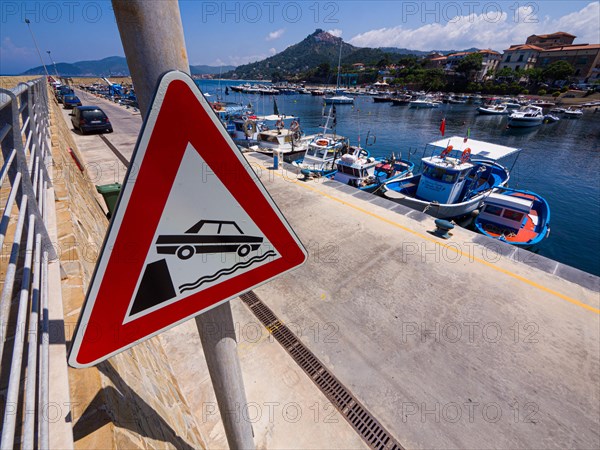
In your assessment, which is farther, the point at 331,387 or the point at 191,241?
the point at 331,387

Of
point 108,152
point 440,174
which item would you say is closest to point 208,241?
point 440,174

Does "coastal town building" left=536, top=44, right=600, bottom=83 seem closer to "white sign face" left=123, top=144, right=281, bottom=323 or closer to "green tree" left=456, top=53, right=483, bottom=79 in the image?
"green tree" left=456, top=53, right=483, bottom=79

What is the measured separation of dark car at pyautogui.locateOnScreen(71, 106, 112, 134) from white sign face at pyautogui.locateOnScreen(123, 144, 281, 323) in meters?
20.4

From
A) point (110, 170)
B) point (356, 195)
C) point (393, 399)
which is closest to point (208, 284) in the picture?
point (393, 399)

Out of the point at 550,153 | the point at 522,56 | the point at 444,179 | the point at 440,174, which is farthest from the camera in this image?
the point at 522,56

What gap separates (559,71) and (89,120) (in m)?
111

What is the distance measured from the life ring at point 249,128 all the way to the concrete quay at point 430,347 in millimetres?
17952

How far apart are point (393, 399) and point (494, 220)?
10616 mm

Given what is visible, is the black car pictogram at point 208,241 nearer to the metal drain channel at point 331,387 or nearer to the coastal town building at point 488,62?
the metal drain channel at point 331,387

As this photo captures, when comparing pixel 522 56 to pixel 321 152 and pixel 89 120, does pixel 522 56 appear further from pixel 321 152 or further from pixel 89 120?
pixel 89 120

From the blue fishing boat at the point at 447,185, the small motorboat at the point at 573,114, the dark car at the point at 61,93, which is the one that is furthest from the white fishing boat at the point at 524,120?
the dark car at the point at 61,93

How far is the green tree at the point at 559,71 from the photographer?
242ft

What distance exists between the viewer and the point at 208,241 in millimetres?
1162

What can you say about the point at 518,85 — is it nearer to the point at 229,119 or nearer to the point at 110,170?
the point at 229,119
